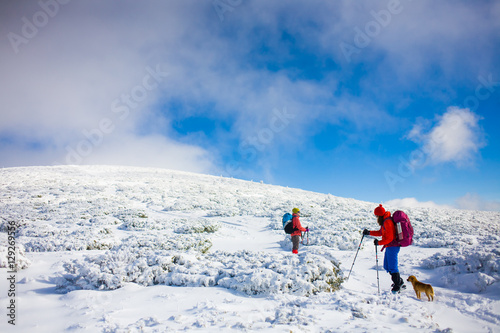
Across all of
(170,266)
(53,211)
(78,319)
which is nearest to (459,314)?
(170,266)

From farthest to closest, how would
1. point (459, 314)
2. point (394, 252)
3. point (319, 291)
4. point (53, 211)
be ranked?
point (53, 211) < point (394, 252) < point (319, 291) < point (459, 314)

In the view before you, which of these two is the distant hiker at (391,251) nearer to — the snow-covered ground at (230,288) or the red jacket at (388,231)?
the red jacket at (388,231)

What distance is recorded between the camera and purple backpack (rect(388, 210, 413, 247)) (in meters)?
5.46

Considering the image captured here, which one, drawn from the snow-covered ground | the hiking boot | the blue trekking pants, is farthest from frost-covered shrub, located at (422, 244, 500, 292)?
the blue trekking pants

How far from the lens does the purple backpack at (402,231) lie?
17.9 ft

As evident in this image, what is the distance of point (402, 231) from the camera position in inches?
216

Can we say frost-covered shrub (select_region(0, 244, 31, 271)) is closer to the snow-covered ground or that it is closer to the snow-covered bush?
the snow-covered ground

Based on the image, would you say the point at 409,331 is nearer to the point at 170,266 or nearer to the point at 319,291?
the point at 319,291

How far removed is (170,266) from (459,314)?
6341 mm

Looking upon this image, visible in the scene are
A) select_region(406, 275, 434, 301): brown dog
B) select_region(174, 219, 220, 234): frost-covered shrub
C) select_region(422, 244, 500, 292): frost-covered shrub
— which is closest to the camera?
select_region(406, 275, 434, 301): brown dog

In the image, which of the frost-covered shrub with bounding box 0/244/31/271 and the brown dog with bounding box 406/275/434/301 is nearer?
the brown dog with bounding box 406/275/434/301

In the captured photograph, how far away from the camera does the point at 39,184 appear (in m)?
22.9

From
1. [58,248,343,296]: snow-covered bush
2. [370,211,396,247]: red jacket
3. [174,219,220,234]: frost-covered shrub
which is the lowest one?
[58,248,343,296]: snow-covered bush

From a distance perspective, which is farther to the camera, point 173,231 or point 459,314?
point 173,231
